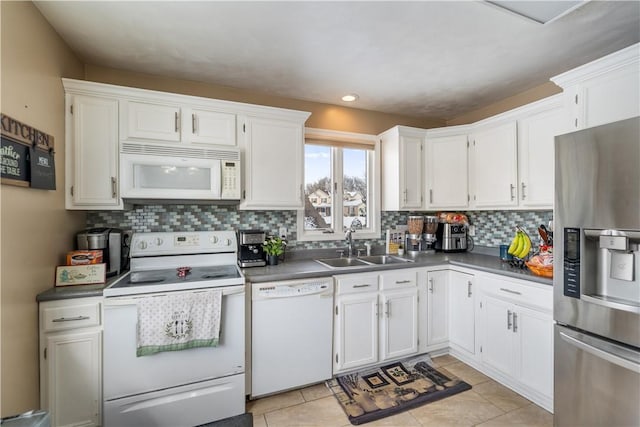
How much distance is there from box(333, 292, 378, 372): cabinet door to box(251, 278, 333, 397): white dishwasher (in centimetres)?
8

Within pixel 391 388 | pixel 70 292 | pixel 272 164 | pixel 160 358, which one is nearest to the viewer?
pixel 70 292

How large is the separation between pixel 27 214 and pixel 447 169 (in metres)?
3.30

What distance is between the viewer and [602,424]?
4.59ft

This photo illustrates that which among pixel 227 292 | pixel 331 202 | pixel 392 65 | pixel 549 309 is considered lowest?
→ pixel 549 309

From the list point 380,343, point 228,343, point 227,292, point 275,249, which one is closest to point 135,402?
point 228,343

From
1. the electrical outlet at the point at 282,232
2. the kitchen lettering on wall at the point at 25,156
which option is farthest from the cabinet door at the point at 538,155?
the kitchen lettering on wall at the point at 25,156

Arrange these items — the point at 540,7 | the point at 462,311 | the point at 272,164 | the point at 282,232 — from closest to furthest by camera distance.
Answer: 1. the point at 540,7
2. the point at 272,164
3. the point at 462,311
4. the point at 282,232

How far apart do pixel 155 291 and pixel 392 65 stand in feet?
7.69

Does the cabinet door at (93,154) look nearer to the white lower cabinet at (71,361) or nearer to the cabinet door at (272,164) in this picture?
the white lower cabinet at (71,361)

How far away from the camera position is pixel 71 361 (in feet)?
5.25

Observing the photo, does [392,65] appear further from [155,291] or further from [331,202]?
[155,291]

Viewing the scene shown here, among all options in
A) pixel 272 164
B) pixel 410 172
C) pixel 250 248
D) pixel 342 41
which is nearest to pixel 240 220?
pixel 250 248

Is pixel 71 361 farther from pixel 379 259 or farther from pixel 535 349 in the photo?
pixel 535 349

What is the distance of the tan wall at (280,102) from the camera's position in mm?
2240
